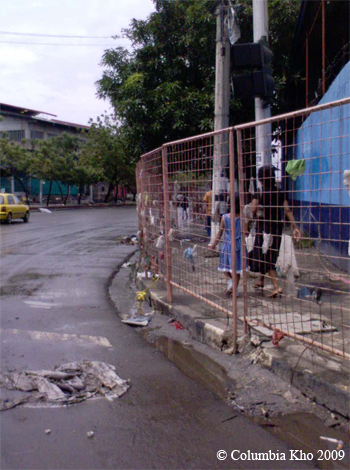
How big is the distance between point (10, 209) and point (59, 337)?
19901 millimetres

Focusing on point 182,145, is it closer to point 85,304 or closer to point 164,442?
point 85,304

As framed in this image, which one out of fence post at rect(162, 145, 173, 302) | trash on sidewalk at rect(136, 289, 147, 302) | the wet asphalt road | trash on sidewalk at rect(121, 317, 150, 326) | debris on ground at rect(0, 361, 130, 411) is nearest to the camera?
the wet asphalt road

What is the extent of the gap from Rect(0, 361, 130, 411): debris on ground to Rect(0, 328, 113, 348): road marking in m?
0.82

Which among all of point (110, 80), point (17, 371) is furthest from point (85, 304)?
point (110, 80)

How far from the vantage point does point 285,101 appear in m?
15.6

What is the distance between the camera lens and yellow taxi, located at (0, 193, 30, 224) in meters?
23.4

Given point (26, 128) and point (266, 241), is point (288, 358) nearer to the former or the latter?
point (266, 241)

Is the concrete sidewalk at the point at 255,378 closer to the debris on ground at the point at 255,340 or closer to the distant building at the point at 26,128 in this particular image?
the debris on ground at the point at 255,340

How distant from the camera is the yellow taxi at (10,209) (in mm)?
23391

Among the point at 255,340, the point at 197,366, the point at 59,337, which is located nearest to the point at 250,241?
the point at 255,340

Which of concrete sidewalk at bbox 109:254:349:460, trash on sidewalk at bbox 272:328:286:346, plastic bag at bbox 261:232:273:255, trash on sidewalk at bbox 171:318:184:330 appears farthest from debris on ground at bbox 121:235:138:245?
trash on sidewalk at bbox 272:328:286:346

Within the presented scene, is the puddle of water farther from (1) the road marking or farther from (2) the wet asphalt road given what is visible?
(1) the road marking

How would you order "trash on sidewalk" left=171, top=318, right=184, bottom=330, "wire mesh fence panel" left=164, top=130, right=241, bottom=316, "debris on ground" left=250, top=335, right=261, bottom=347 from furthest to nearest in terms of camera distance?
"trash on sidewalk" left=171, top=318, right=184, bottom=330, "wire mesh fence panel" left=164, top=130, right=241, bottom=316, "debris on ground" left=250, top=335, right=261, bottom=347

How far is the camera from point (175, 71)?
1442 centimetres
